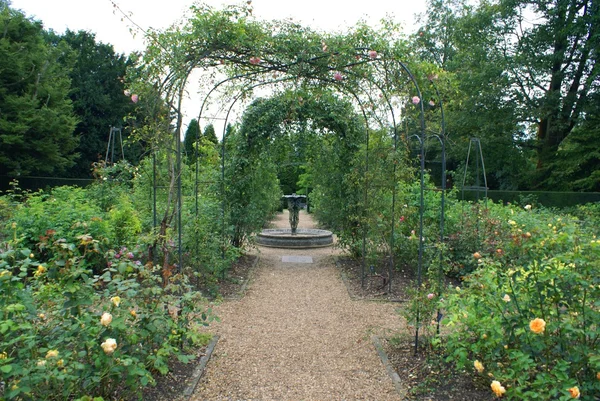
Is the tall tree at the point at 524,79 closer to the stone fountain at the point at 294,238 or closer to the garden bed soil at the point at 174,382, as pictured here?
the stone fountain at the point at 294,238

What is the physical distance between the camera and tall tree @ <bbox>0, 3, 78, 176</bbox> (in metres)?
15.9

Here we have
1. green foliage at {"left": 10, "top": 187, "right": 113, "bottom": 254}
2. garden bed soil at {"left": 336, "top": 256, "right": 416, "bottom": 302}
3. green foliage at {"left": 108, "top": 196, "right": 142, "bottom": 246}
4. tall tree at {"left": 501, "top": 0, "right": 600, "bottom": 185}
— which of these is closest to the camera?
green foliage at {"left": 10, "top": 187, "right": 113, "bottom": 254}

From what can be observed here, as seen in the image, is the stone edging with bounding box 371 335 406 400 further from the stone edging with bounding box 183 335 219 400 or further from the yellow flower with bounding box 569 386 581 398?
the stone edging with bounding box 183 335 219 400

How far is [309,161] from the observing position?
29.9 ft

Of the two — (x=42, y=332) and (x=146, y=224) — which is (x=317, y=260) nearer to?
(x=146, y=224)

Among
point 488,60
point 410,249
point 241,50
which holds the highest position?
point 488,60

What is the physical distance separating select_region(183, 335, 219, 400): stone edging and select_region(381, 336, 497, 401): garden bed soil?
1.46 meters

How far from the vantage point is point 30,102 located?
639 inches

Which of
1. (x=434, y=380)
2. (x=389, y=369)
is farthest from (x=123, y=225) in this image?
(x=434, y=380)

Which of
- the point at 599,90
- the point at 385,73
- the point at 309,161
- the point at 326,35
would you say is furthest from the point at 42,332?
the point at 599,90

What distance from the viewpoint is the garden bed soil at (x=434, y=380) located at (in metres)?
2.73

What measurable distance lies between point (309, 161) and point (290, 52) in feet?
13.5

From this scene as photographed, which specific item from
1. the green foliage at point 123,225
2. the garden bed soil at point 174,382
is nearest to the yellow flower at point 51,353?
the garden bed soil at point 174,382

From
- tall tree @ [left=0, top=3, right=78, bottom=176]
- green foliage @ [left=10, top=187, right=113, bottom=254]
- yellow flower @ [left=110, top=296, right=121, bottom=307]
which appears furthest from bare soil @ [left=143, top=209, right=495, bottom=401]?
tall tree @ [left=0, top=3, right=78, bottom=176]
